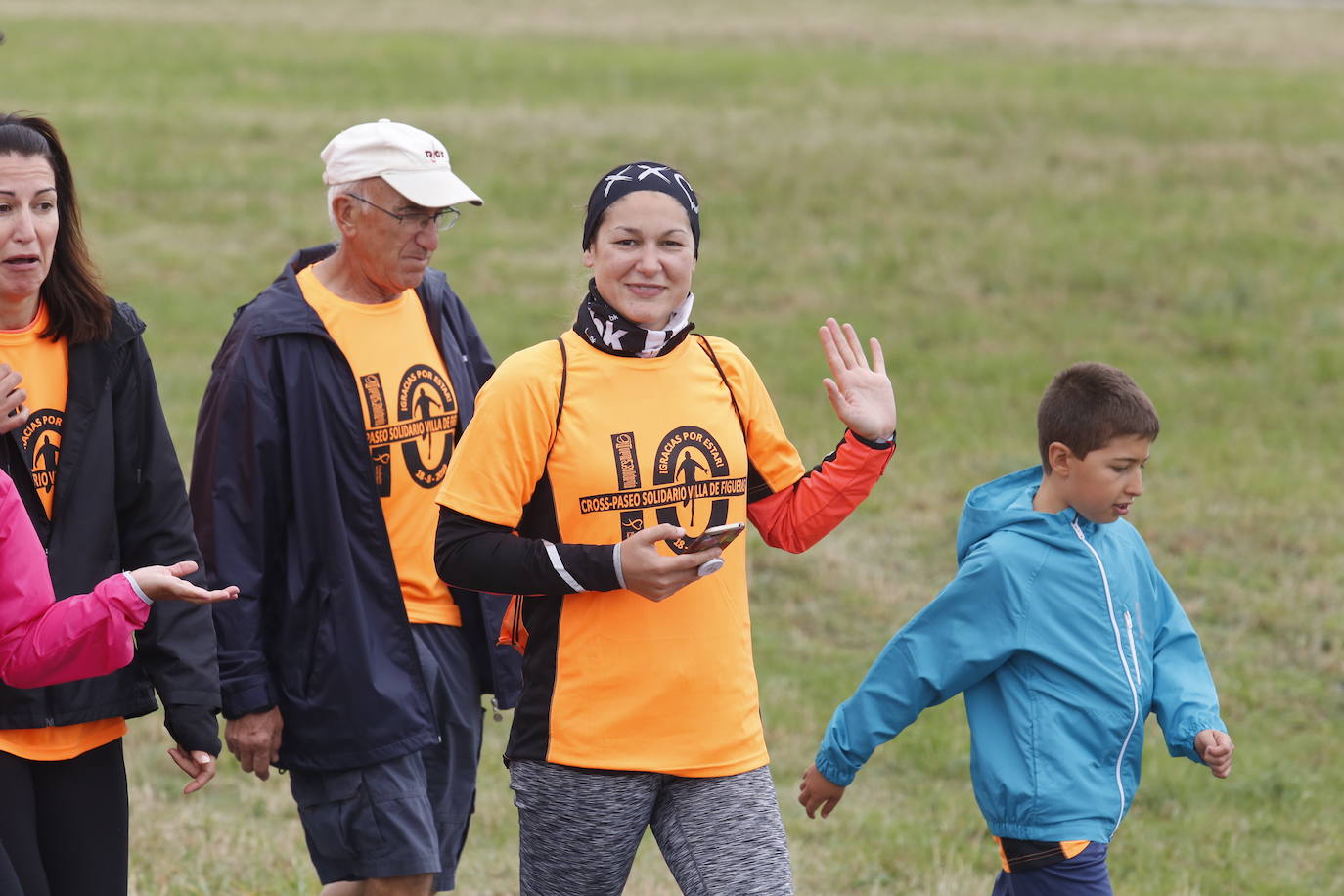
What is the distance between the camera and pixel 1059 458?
4422mm

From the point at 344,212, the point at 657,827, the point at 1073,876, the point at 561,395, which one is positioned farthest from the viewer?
the point at 344,212

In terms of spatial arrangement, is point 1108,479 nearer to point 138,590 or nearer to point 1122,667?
point 1122,667

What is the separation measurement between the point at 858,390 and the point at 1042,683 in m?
0.84

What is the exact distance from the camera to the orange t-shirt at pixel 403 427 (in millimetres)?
4637

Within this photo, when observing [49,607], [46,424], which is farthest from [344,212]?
[49,607]

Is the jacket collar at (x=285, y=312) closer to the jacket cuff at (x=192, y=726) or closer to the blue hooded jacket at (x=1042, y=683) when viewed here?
the jacket cuff at (x=192, y=726)

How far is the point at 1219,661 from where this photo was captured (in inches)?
339

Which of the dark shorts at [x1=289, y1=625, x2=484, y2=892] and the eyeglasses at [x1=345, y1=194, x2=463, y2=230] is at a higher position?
the eyeglasses at [x1=345, y1=194, x2=463, y2=230]

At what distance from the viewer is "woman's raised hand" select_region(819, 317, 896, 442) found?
4102 millimetres

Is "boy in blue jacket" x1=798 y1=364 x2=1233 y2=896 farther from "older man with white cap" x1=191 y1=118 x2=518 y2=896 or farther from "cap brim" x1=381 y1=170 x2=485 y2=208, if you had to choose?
"cap brim" x1=381 y1=170 x2=485 y2=208

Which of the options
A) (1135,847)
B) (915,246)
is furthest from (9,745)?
(915,246)

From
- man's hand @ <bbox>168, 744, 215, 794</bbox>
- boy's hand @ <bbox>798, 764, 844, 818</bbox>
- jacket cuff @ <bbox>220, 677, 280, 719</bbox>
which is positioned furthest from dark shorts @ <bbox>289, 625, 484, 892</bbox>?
boy's hand @ <bbox>798, 764, 844, 818</bbox>

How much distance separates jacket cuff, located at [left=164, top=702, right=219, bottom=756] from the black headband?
1400 millimetres

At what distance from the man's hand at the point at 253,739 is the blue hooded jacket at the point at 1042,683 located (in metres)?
1.41
